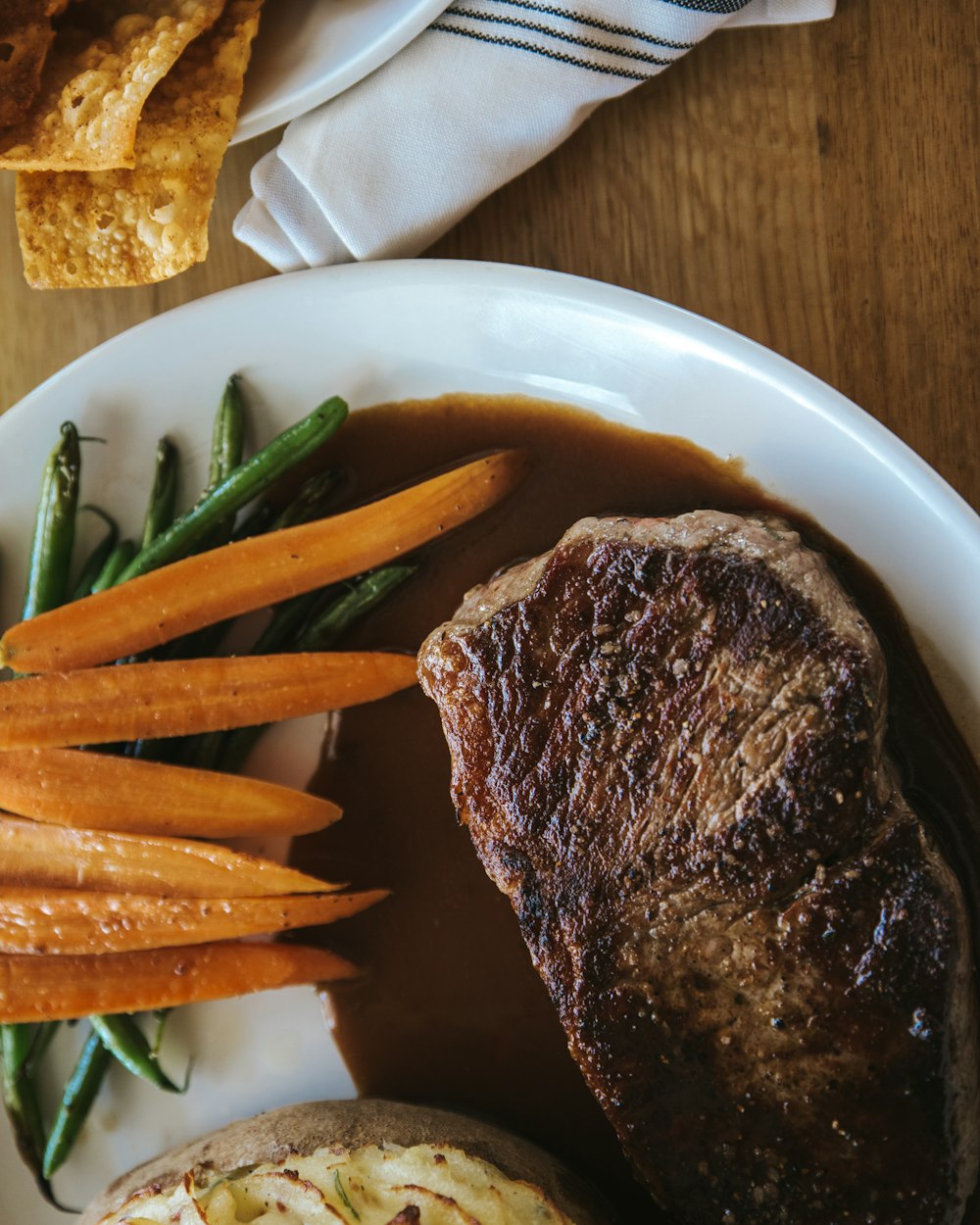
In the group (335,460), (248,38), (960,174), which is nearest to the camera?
(248,38)

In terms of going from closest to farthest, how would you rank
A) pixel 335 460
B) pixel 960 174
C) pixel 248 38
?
pixel 248 38 → pixel 960 174 → pixel 335 460

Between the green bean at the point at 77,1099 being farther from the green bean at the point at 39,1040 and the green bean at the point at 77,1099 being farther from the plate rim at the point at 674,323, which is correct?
the plate rim at the point at 674,323

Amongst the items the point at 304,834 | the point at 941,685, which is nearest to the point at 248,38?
the point at 304,834

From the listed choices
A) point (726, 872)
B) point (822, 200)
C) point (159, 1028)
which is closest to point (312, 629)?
point (159, 1028)

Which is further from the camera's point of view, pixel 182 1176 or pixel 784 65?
pixel 784 65

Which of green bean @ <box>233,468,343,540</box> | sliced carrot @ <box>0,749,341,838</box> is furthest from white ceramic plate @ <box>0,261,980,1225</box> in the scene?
sliced carrot @ <box>0,749,341,838</box>

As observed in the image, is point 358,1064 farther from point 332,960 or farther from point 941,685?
point 941,685

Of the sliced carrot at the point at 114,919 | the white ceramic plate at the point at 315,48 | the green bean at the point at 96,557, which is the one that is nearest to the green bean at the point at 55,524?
the green bean at the point at 96,557

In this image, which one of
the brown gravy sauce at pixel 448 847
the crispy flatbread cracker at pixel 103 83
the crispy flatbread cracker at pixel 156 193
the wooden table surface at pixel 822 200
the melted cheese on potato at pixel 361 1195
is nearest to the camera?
the melted cheese on potato at pixel 361 1195

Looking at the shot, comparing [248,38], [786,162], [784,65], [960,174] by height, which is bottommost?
[960,174]
